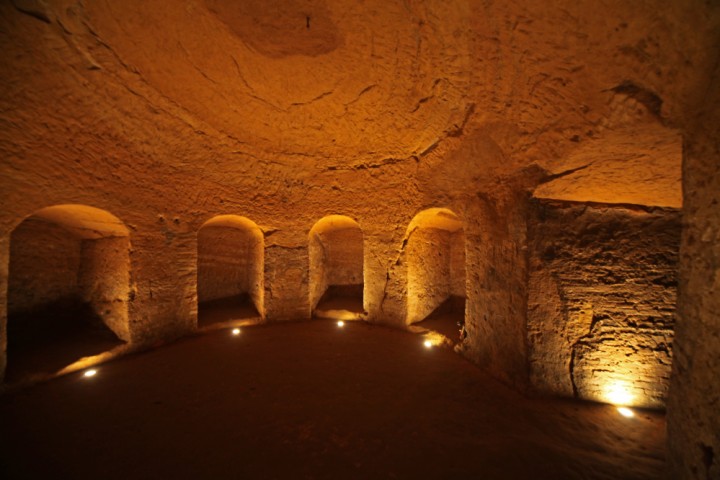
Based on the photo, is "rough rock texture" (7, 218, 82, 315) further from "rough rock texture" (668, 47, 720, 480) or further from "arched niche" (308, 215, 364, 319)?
"rough rock texture" (668, 47, 720, 480)

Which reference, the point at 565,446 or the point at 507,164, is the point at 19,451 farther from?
the point at 507,164

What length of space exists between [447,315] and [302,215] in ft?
15.4

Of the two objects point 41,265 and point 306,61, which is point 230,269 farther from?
point 306,61

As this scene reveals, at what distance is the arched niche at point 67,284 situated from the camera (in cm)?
462

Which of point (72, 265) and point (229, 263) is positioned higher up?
point (72, 265)

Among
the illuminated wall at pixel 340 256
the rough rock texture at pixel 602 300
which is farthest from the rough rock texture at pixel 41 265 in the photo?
the rough rock texture at pixel 602 300

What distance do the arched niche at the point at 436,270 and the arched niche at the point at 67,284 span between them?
5920mm

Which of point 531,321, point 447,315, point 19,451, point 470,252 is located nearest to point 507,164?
point 470,252

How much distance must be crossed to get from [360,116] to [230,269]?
5.75m

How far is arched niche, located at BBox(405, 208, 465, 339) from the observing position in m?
6.34

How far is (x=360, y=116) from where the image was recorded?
509 cm

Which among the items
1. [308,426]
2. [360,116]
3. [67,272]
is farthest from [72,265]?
[360,116]

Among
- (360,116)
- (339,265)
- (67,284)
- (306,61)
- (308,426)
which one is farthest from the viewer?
(339,265)

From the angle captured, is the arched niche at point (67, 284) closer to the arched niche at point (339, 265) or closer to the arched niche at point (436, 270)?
the arched niche at point (339, 265)
